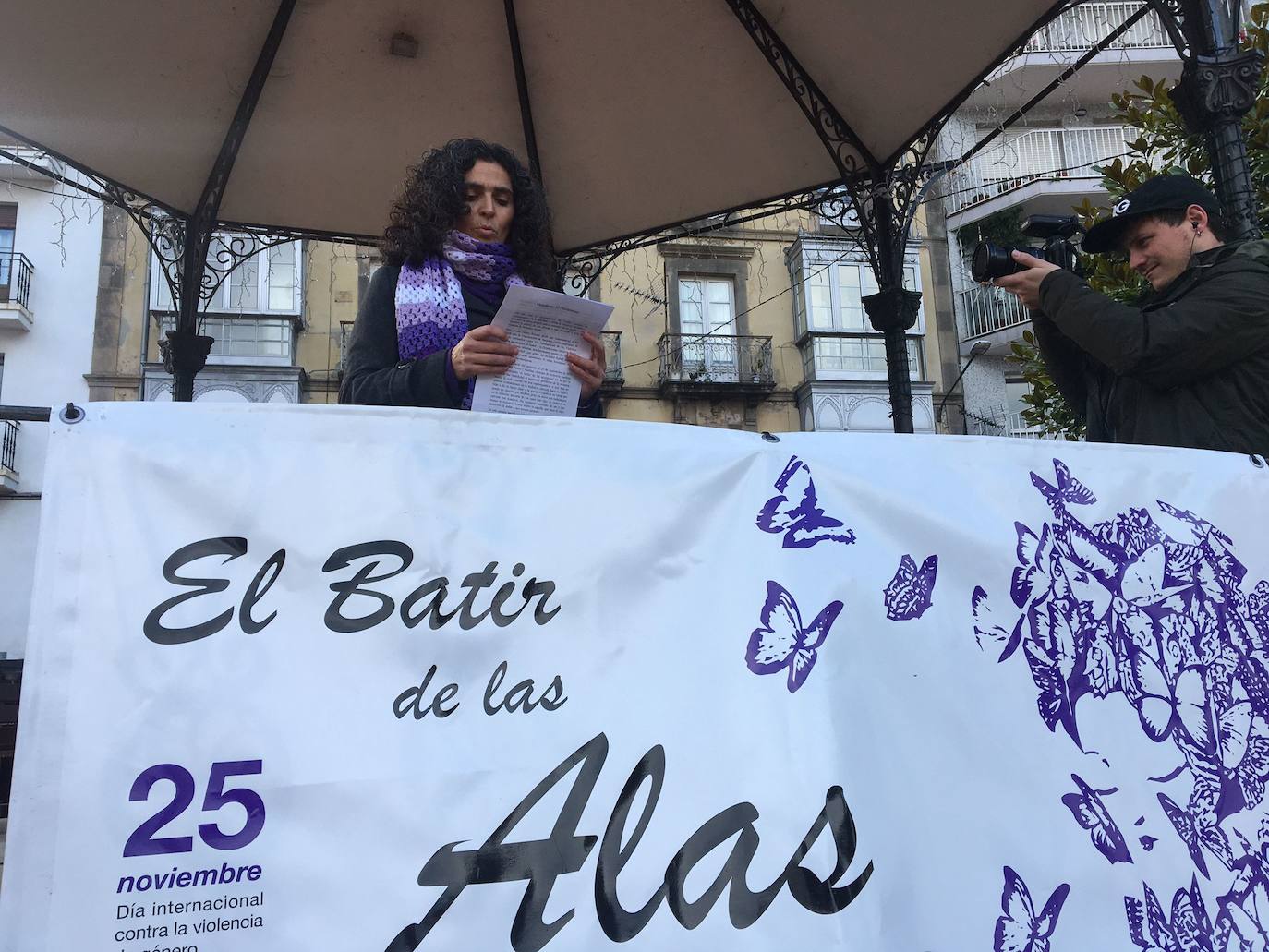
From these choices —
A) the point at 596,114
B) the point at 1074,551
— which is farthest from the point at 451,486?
the point at 596,114

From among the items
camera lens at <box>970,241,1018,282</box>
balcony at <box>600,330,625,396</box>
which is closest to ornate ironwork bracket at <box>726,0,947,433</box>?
camera lens at <box>970,241,1018,282</box>

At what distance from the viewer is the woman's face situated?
2.21 metres

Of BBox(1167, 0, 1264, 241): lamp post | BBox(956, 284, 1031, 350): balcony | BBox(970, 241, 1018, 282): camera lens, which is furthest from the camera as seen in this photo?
BBox(956, 284, 1031, 350): balcony

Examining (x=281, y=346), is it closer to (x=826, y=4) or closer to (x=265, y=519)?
(x=826, y=4)

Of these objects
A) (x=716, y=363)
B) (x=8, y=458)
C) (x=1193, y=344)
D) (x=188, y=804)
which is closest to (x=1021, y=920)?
(x=188, y=804)

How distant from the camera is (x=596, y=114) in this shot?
484 cm

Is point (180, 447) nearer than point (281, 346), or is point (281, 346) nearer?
point (180, 447)

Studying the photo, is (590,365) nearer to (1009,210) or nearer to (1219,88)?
(1219,88)

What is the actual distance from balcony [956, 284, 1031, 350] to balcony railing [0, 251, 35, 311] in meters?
17.7

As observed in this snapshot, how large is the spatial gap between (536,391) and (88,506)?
2.75ft

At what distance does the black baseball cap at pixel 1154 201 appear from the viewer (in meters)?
2.19

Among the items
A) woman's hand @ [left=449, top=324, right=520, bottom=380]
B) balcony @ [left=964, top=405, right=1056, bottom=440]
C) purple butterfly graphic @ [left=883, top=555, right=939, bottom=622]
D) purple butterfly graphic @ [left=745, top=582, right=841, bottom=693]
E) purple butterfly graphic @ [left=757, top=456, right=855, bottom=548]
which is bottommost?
purple butterfly graphic @ [left=745, top=582, right=841, bottom=693]

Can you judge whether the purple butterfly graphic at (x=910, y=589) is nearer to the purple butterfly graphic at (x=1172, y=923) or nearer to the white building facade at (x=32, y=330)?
the purple butterfly graphic at (x=1172, y=923)

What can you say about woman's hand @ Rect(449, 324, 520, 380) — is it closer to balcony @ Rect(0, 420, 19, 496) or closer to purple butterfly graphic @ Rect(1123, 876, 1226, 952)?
purple butterfly graphic @ Rect(1123, 876, 1226, 952)
